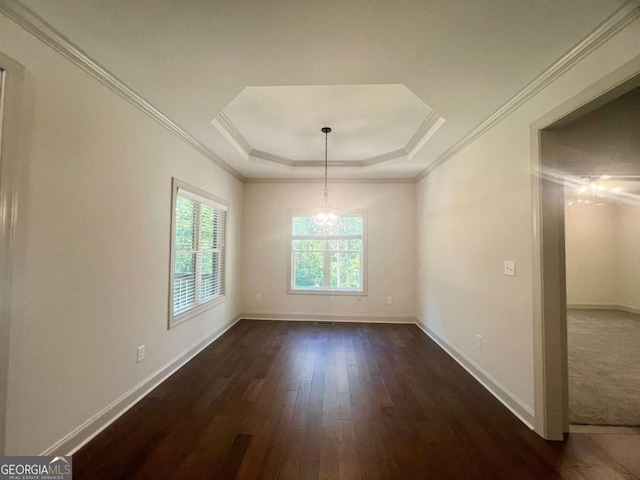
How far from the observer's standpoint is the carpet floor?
2209 mm

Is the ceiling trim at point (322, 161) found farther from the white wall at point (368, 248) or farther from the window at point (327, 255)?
the window at point (327, 255)

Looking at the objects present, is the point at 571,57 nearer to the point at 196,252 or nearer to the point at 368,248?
the point at 368,248

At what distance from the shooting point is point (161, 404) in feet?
7.75

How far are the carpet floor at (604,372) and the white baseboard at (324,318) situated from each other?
2334mm

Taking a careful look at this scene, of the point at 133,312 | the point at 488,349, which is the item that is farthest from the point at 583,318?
the point at 133,312

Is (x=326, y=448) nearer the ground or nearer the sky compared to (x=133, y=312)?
nearer the ground

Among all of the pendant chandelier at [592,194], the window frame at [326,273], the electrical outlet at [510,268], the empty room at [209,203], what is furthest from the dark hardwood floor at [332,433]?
the pendant chandelier at [592,194]

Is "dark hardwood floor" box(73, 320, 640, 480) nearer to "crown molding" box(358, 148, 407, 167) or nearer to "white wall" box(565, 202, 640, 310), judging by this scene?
"crown molding" box(358, 148, 407, 167)

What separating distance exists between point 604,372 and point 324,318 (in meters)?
3.72

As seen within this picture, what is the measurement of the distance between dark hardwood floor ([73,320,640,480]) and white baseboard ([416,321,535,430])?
0.28ft

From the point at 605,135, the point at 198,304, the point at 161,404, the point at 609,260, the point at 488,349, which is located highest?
A: the point at 605,135

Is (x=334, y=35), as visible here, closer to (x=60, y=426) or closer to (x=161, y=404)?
(x=60, y=426)

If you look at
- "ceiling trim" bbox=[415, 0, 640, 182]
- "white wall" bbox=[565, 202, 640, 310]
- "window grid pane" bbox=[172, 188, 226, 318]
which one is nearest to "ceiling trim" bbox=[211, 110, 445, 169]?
"ceiling trim" bbox=[415, 0, 640, 182]

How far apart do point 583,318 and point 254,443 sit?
6.66 meters
